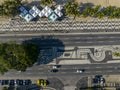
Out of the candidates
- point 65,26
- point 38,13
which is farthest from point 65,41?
point 38,13

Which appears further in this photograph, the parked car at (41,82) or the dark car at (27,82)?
the dark car at (27,82)

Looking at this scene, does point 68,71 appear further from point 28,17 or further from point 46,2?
point 46,2

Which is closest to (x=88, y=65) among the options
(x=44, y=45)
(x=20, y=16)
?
(x=44, y=45)

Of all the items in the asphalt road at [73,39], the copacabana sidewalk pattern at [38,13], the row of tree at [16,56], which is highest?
the copacabana sidewalk pattern at [38,13]

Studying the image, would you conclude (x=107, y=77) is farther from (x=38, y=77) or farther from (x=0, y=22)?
(x=0, y=22)

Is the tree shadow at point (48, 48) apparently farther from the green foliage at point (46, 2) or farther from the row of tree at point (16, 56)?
the green foliage at point (46, 2)

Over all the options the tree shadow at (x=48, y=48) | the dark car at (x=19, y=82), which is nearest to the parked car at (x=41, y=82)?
the dark car at (x=19, y=82)

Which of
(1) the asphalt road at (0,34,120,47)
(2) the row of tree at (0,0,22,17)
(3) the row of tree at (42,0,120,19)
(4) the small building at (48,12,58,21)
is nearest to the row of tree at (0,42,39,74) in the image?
(1) the asphalt road at (0,34,120,47)
